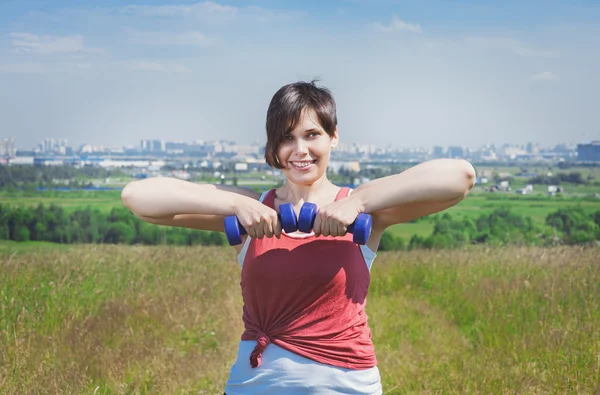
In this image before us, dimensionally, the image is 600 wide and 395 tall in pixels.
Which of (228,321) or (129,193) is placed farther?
(228,321)

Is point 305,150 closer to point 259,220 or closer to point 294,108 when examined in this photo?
point 294,108

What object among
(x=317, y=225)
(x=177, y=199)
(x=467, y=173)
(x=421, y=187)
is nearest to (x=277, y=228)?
(x=317, y=225)

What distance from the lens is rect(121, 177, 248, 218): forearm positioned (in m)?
2.45

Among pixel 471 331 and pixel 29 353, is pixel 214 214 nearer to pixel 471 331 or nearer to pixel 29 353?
pixel 29 353

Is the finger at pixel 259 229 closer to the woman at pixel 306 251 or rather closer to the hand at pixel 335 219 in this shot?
the woman at pixel 306 251

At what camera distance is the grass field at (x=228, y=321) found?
5125 mm

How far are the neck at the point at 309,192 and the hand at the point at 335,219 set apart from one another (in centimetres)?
26

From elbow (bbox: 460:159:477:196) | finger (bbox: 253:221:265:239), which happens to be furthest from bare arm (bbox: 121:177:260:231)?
elbow (bbox: 460:159:477:196)

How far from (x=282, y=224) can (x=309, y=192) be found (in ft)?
0.99

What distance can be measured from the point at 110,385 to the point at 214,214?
323 cm

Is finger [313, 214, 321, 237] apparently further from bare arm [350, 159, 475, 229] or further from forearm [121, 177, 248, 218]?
forearm [121, 177, 248, 218]

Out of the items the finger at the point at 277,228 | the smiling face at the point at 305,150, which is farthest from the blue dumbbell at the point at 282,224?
the smiling face at the point at 305,150

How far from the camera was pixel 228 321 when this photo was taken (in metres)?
7.40

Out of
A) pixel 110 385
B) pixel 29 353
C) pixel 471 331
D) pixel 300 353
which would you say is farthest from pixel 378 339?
pixel 300 353
